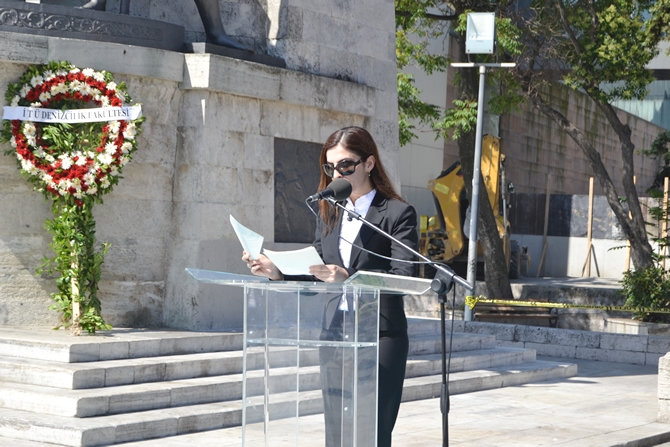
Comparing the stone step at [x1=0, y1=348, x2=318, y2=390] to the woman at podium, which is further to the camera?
the stone step at [x1=0, y1=348, x2=318, y2=390]

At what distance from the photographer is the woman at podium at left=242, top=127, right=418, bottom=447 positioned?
4.79 meters

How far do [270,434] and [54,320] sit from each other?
16.9 feet

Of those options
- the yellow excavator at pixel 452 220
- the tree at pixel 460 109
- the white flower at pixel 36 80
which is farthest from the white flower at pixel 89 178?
the yellow excavator at pixel 452 220

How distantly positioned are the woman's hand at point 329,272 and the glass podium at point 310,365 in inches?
2.7

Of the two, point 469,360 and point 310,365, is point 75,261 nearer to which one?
point 469,360

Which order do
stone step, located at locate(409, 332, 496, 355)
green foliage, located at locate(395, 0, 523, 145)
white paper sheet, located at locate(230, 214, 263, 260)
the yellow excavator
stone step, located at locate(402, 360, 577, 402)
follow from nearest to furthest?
white paper sheet, located at locate(230, 214, 263, 260) < stone step, located at locate(402, 360, 577, 402) < stone step, located at locate(409, 332, 496, 355) < green foliage, located at locate(395, 0, 523, 145) < the yellow excavator

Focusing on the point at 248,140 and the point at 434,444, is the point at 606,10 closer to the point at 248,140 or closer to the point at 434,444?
the point at 248,140

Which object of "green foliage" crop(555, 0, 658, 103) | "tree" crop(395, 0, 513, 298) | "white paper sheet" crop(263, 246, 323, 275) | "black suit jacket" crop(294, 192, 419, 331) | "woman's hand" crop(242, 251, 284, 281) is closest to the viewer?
"white paper sheet" crop(263, 246, 323, 275)

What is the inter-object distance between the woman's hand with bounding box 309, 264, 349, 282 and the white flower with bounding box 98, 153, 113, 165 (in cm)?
504

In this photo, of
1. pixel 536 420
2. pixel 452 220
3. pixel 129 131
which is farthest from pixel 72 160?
pixel 452 220


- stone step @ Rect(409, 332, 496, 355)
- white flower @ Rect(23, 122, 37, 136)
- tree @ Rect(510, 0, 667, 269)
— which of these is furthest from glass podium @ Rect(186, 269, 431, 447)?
tree @ Rect(510, 0, 667, 269)

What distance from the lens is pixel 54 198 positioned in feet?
29.9

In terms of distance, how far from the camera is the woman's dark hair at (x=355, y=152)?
16.1 ft

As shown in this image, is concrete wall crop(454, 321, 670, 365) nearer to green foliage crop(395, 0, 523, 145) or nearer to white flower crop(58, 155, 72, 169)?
green foliage crop(395, 0, 523, 145)
